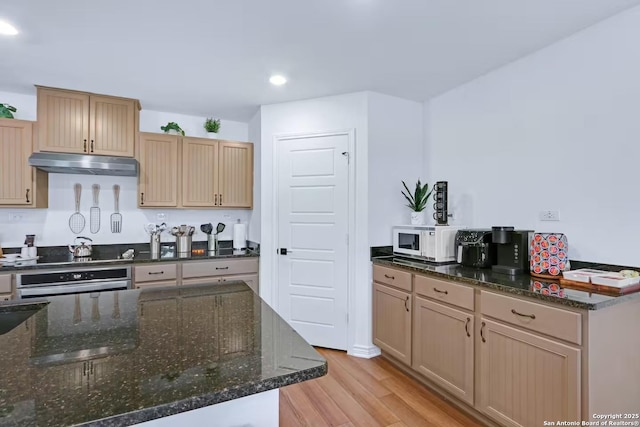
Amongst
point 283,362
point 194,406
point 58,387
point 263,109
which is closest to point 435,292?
point 283,362

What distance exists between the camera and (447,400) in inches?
91.1

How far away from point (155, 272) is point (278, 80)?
2.12m

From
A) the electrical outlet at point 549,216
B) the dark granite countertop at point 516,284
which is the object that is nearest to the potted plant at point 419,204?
the dark granite countertop at point 516,284

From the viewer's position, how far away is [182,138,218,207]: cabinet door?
357 cm

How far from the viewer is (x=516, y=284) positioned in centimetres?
188

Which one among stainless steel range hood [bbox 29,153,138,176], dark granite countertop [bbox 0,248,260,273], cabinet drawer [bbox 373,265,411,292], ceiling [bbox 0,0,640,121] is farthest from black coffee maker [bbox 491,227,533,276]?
stainless steel range hood [bbox 29,153,138,176]

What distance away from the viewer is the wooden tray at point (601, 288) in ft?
5.37

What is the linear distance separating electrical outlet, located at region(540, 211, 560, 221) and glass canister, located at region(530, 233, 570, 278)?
0.21 meters

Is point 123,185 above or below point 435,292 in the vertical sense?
above

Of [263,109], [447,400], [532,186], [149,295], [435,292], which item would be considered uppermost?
[263,109]

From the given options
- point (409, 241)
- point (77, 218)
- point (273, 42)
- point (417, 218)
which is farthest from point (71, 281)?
point (417, 218)

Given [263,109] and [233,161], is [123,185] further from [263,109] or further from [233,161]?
[263,109]

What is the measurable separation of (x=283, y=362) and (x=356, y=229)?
7.49 feet

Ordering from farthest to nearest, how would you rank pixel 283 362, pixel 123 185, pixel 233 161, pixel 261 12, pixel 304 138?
1. pixel 233 161
2. pixel 123 185
3. pixel 304 138
4. pixel 261 12
5. pixel 283 362
